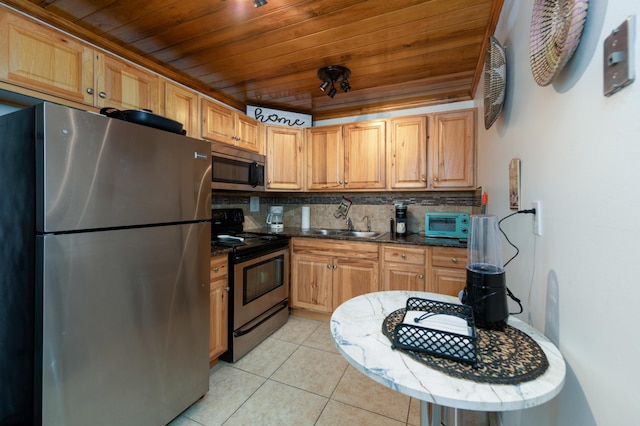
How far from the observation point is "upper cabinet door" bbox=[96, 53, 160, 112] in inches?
63.7

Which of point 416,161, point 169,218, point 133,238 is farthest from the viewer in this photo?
point 416,161

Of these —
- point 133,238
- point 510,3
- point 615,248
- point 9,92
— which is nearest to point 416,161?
point 510,3

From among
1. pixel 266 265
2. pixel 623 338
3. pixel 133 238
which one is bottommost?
pixel 266 265

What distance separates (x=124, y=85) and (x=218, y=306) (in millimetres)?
1668

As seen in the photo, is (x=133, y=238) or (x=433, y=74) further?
(x=433, y=74)

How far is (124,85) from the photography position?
174 cm

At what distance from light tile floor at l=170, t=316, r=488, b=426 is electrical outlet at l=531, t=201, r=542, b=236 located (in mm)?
1331

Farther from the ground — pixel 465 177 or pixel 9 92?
pixel 9 92

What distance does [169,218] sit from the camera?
142cm

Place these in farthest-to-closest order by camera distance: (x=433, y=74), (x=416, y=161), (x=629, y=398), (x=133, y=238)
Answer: (x=416, y=161), (x=433, y=74), (x=133, y=238), (x=629, y=398)

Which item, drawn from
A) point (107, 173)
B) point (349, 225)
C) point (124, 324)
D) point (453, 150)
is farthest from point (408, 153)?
point (124, 324)

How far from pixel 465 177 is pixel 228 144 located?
2.29 meters

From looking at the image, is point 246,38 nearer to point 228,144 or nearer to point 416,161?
point 228,144

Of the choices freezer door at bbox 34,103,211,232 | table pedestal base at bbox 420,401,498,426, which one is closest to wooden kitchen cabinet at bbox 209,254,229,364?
freezer door at bbox 34,103,211,232
